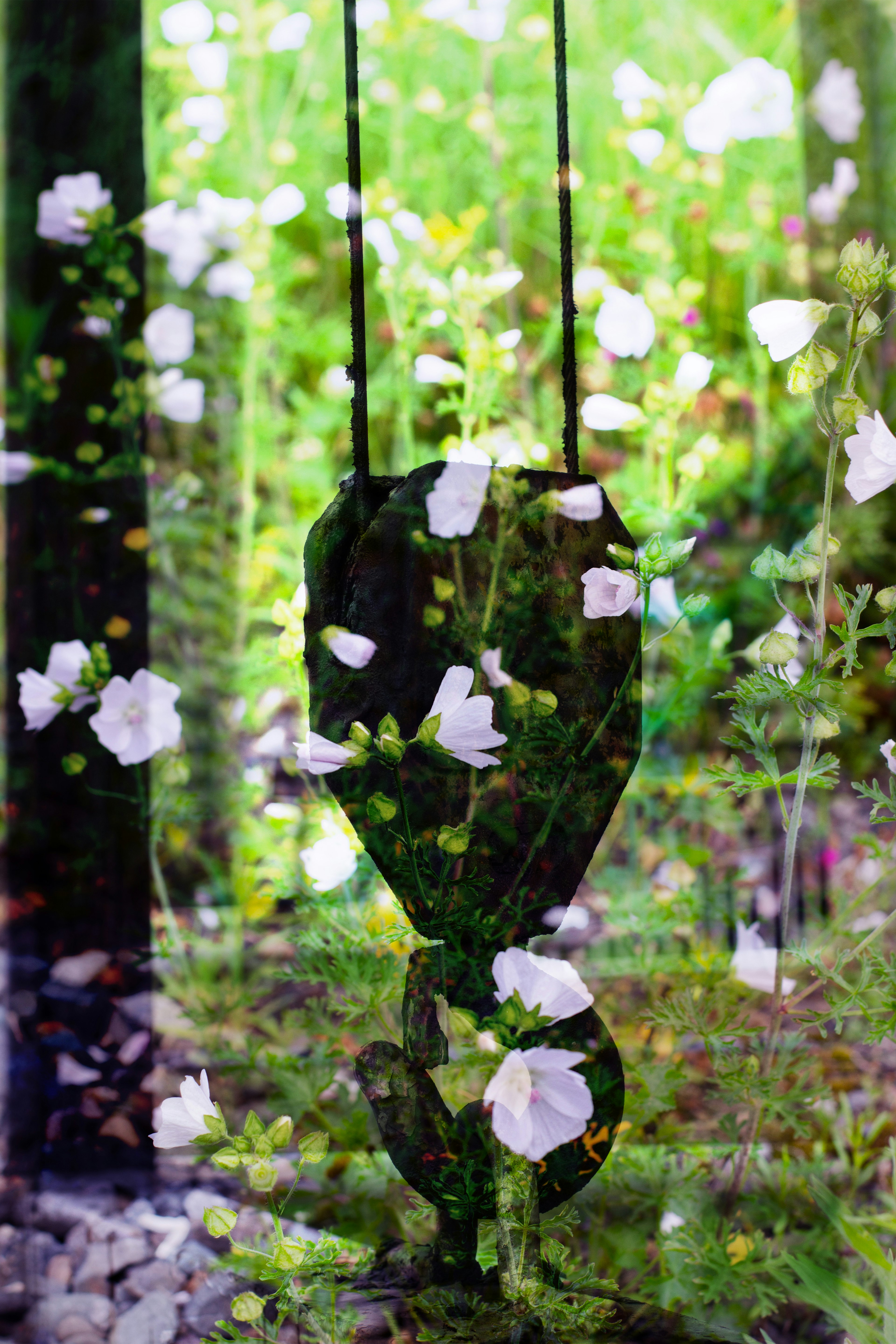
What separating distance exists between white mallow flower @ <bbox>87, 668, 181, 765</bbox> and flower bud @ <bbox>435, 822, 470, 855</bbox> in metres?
→ 0.26

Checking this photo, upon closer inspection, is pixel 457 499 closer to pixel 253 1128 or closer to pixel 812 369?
pixel 812 369

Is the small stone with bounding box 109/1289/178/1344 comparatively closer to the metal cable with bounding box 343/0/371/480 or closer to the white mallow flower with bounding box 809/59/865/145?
the metal cable with bounding box 343/0/371/480

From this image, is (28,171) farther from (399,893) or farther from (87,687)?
(399,893)

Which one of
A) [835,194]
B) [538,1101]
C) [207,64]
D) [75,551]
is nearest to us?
[538,1101]

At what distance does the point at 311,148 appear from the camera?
153 centimetres

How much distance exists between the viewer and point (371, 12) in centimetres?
112

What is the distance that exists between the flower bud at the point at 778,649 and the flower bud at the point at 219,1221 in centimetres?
39

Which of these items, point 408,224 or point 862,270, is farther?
point 408,224

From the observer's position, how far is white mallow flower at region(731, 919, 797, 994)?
25.0 inches

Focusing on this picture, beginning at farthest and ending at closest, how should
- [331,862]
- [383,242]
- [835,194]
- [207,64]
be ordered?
[835,194] < [207,64] < [383,242] < [331,862]

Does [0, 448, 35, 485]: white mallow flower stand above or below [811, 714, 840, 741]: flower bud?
above

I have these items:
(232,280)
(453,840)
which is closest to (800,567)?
(453,840)

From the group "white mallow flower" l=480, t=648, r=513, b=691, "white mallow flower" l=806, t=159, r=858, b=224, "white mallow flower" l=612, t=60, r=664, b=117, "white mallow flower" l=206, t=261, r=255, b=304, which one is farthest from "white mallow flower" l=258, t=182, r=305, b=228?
"white mallow flower" l=806, t=159, r=858, b=224

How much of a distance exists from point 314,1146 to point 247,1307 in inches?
2.9
